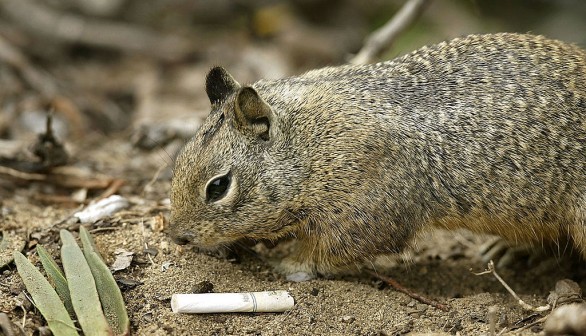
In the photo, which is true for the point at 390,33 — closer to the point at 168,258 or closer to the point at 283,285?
the point at 283,285

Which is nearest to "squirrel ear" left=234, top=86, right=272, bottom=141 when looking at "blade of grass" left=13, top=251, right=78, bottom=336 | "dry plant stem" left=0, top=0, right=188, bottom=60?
"blade of grass" left=13, top=251, right=78, bottom=336

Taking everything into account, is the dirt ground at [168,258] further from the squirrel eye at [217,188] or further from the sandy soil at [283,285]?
→ the squirrel eye at [217,188]

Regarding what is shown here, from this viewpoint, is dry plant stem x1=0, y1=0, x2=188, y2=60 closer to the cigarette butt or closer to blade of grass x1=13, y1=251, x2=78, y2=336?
blade of grass x1=13, y1=251, x2=78, y2=336

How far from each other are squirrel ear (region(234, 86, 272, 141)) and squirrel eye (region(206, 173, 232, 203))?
1.20ft

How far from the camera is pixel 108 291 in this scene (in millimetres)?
4719

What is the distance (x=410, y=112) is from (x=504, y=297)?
153 centimetres

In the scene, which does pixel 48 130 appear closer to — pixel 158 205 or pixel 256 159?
pixel 158 205

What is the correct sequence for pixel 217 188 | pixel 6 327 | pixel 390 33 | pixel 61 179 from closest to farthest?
pixel 6 327 < pixel 217 188 < pixel 61 179 < pixel 390 33

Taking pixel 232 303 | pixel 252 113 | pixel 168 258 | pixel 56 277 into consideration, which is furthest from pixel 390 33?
pixel 56 277

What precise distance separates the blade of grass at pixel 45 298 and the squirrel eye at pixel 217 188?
3.72 feet

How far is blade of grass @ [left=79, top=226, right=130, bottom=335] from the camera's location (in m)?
4.55

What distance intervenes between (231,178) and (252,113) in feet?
1.50

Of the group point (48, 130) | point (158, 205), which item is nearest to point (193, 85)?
point (48, 130)

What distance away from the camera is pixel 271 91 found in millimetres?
5488
